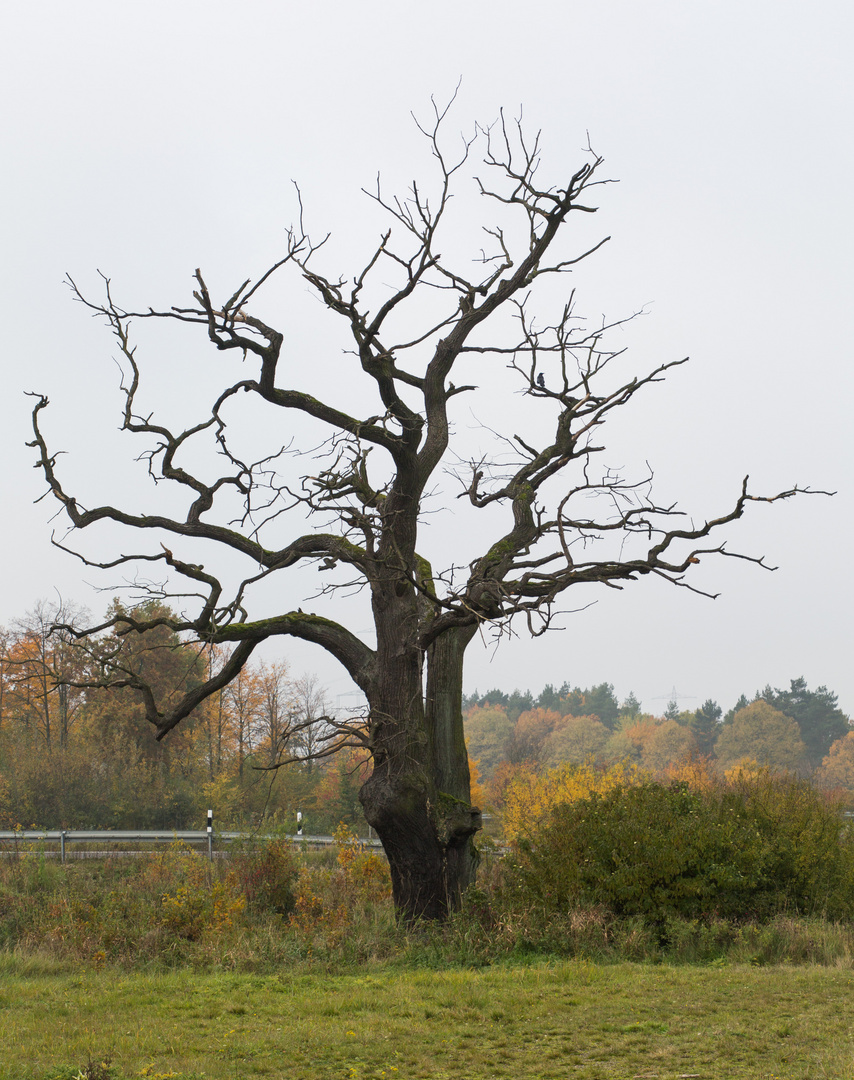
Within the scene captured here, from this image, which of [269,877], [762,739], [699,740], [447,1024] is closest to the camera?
[447,1024]

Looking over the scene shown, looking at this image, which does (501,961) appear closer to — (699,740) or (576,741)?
(576,741)

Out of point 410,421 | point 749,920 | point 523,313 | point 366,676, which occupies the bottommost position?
point 749,920

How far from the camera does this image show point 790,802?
12.6 m

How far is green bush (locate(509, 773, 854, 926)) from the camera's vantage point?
10.8 metres

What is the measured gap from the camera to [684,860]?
427 inches

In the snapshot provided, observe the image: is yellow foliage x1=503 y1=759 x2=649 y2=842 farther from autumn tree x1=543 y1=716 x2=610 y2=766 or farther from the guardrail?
autumn tree x1=543 y1=716 x2=610 y2=766

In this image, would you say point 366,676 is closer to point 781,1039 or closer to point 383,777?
point 383,777

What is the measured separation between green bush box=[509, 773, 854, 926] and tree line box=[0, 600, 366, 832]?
13.2 m

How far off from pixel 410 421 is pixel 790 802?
749 cm

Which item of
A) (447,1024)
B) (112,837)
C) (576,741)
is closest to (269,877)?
(447,1024)

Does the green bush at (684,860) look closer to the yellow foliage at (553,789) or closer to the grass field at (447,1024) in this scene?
the grass field at (447,1024)

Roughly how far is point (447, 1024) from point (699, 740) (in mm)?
90478

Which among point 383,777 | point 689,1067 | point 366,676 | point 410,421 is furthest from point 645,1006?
point 410,421

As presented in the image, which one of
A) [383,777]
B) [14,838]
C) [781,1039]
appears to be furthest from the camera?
[14,838]
